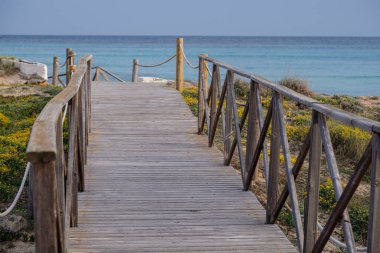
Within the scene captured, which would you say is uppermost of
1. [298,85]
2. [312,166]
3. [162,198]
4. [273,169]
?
[312,166]

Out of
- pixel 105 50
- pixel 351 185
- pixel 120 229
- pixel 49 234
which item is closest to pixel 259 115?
pixel 120 229

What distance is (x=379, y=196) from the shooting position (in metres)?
3.24

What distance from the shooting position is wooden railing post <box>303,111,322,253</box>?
4.27m

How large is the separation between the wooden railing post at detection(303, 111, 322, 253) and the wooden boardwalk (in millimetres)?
528

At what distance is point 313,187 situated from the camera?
434cm

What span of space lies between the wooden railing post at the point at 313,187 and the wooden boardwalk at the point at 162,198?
0.53 meters

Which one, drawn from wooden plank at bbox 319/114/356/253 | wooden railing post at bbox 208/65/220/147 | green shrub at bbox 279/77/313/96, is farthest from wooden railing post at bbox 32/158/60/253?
green shrub at bbox 279/77/313/96

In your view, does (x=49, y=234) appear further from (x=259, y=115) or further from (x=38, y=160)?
(x=259, y=115)

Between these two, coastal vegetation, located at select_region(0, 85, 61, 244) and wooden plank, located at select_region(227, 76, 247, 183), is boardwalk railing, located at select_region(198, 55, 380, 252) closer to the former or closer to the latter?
wooden plank, located at select_region(227, 76, 247, 183)

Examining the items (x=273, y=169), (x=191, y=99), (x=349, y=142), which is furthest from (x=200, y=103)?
(x=273, y=169)

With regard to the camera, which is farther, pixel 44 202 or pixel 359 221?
pixel 359 221

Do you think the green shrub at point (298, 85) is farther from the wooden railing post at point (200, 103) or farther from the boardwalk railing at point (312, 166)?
the boardwalk railing at point (312, 166)

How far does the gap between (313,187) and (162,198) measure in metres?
2.26

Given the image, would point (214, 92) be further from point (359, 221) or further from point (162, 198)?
point (162, 198)
